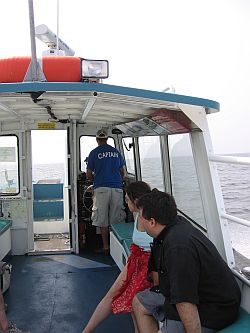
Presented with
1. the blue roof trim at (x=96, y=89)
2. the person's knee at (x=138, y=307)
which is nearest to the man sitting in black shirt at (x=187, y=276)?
the person's knee at (x=138, y=307)

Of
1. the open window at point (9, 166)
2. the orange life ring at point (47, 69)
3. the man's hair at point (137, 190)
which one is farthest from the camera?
the open window at point (9, 166)

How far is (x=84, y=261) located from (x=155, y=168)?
5.64 feet

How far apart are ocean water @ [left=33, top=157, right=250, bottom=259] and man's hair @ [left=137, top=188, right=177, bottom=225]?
1.06 m

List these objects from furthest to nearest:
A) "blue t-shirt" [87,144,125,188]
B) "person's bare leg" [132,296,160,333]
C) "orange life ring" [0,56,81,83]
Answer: "blue t-shirt" [87,144,125,188] → "orange life ring" [0,56,81,83] → "person's bare leg" [132,296,160,333]

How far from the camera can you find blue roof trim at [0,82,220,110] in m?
2.69

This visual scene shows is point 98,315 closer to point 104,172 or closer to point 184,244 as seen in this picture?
point 184,244

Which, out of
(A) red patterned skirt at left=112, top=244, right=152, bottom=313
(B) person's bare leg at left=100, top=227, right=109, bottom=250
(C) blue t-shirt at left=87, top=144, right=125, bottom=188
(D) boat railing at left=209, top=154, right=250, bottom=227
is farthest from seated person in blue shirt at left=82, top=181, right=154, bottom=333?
(B) person's bare leg at left=100, top=227, right=109, bottom=250

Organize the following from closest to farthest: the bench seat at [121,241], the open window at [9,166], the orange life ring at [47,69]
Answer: the orange life ring at [47,69] → the bench seat at [121,241] → the open window at [9,166]

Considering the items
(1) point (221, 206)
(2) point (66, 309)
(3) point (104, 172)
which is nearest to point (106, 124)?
(3) point (104, 172)

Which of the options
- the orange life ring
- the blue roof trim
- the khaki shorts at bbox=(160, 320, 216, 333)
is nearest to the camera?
the khaki shorts at bbox=(160, 320, 216, 333)

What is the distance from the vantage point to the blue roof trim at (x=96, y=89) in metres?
2.69

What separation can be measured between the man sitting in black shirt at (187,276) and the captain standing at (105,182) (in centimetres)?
335

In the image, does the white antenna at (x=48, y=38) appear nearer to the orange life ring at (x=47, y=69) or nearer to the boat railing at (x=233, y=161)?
the orange life ring at (x=47, y=69)

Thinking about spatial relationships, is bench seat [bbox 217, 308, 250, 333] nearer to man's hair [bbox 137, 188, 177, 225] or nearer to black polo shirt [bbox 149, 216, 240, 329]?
black polo shirt [bbox 149, 216, 240, 329]
